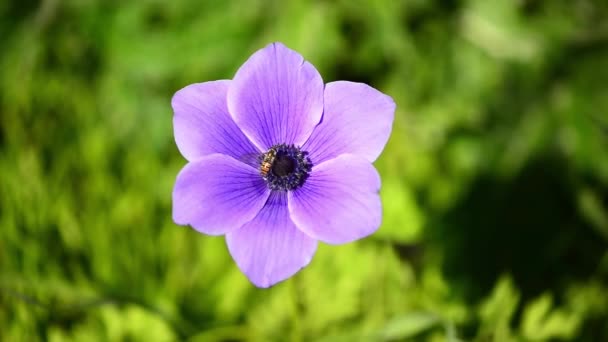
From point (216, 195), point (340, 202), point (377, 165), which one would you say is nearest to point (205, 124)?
point (216, 195)

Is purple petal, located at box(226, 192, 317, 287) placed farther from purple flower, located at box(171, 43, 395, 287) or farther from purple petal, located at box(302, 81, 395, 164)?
purple petal, located at box(302, 81, 395, 164)

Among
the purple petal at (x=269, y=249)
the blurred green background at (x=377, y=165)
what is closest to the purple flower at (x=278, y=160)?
the purple petal at (x=269, y=249)

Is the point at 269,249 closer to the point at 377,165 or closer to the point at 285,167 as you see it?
the point at 285,167

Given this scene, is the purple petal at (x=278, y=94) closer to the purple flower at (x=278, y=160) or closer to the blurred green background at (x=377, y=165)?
the purple flower at (x=278, y=160)

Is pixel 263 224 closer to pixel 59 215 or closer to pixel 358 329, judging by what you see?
pixel 358 329

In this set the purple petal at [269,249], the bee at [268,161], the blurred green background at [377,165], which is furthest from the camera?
the blurred green background at [377,165]

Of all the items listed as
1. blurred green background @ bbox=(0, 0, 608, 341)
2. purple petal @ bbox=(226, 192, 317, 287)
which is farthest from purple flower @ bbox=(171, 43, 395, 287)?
blurred green background @ bbox=(0, 0, 608, 341)

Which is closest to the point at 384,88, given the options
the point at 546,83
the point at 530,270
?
the point at 546,83
